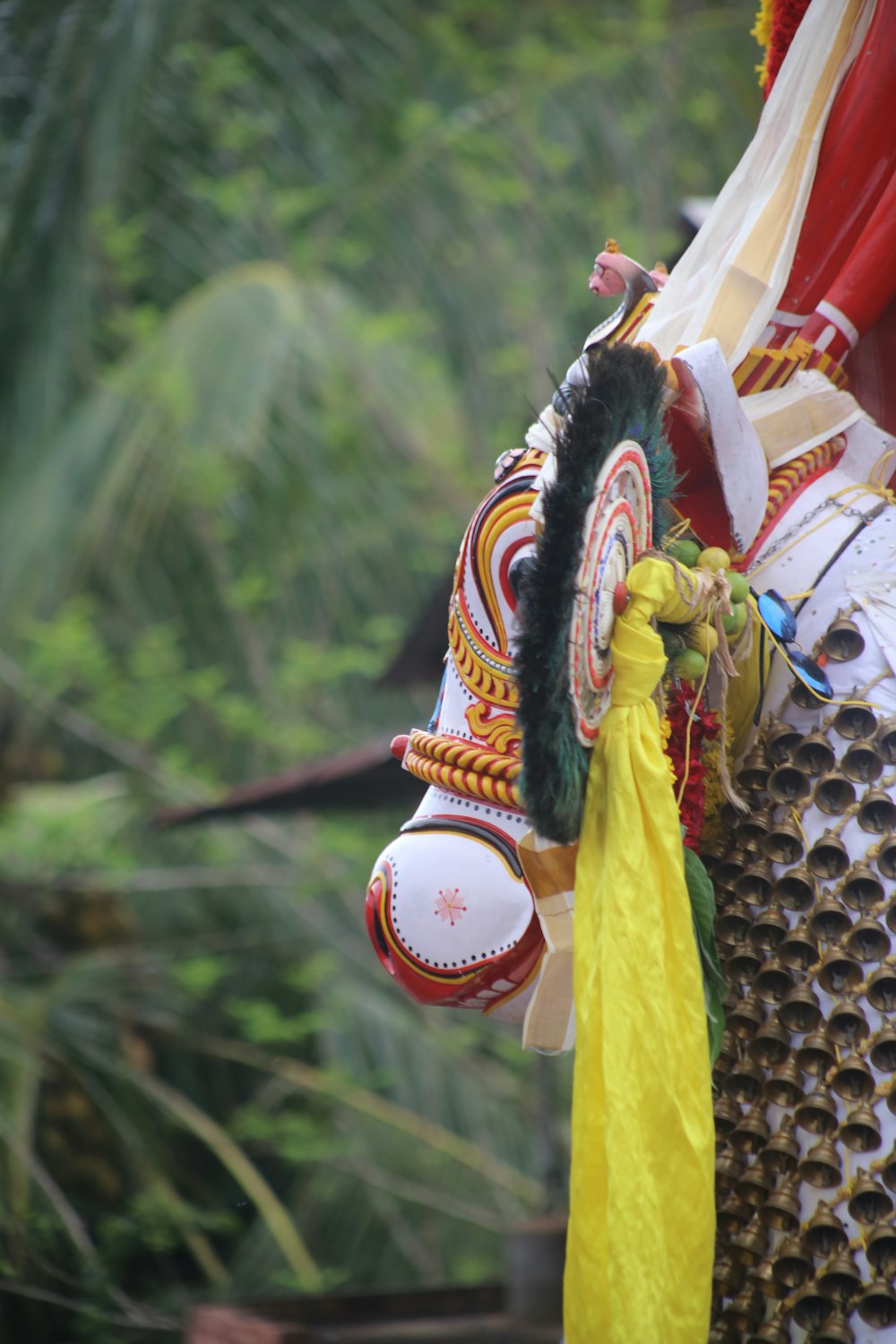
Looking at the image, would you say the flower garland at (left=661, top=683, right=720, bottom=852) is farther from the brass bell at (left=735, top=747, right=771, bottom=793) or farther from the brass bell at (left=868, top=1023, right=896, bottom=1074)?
the brass bell at (left=868, top=1023, right=896, bottom=1074)

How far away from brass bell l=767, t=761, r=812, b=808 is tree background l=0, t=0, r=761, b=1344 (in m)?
2.07

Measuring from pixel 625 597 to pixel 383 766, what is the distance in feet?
5.00

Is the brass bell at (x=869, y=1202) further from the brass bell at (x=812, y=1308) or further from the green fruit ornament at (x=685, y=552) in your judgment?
the green fruit ornament at (x=685, y=552)

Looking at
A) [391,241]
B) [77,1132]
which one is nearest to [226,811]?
[77,1132]

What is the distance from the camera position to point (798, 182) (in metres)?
1.33

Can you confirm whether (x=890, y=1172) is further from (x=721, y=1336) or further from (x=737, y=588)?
(x=737, y=588)

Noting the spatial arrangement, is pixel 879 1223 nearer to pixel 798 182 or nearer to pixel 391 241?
pixel 798 182

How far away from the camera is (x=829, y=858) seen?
1.16m

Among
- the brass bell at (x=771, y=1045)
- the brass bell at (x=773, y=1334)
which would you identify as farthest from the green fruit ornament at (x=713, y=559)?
the brass bell at (x=773, y=1334)

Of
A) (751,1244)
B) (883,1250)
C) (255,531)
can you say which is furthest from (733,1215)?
(255,531)

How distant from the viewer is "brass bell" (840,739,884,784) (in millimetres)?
1161

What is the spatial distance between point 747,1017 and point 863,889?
14cm

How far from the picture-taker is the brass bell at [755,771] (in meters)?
1.21

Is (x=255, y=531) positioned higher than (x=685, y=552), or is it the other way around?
(x=685, y=552)
